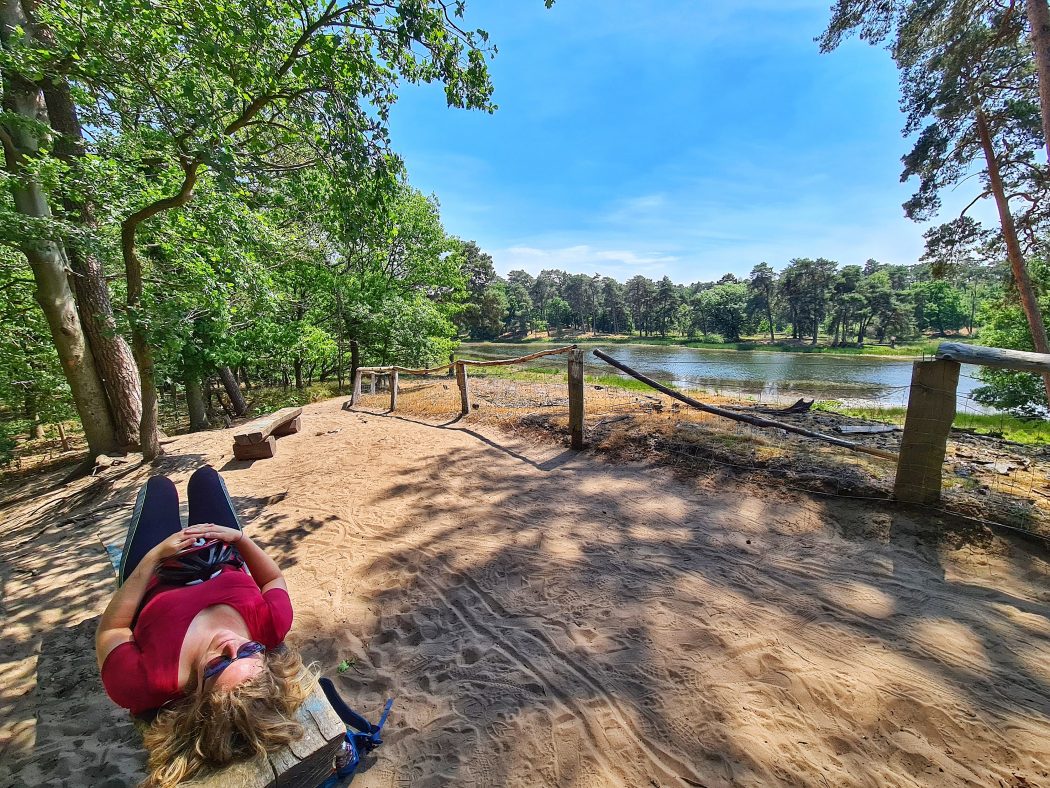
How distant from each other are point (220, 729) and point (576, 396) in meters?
5.12

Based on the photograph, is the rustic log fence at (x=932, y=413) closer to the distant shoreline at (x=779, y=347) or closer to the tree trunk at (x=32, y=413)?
the tree trunk at (x=32, y=413)

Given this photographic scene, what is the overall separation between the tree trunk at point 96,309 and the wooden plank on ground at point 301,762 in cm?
668

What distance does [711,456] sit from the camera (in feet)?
A: 17.7

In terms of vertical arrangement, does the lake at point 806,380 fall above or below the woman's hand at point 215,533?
below

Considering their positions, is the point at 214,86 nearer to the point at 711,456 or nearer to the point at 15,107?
the point at 15,107

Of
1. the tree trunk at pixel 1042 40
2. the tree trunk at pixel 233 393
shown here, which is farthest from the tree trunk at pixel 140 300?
the tree trunk at pixel 1042 40

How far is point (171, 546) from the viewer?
7.11ft

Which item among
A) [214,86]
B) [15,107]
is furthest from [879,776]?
[15,107]

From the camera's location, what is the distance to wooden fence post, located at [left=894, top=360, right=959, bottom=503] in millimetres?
3475

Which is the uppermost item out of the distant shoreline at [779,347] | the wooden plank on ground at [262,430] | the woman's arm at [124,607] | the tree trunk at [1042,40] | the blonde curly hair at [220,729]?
the tree trunk at [1042,40]

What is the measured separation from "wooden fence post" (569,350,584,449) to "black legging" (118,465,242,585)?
166 inches

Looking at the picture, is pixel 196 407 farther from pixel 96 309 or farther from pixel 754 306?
pixel 754 306

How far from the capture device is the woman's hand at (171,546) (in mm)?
2084

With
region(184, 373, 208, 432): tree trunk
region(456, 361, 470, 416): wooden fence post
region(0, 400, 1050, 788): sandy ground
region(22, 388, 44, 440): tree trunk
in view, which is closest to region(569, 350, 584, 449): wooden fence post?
region(0, 400, 1050, 788): sandy ground
